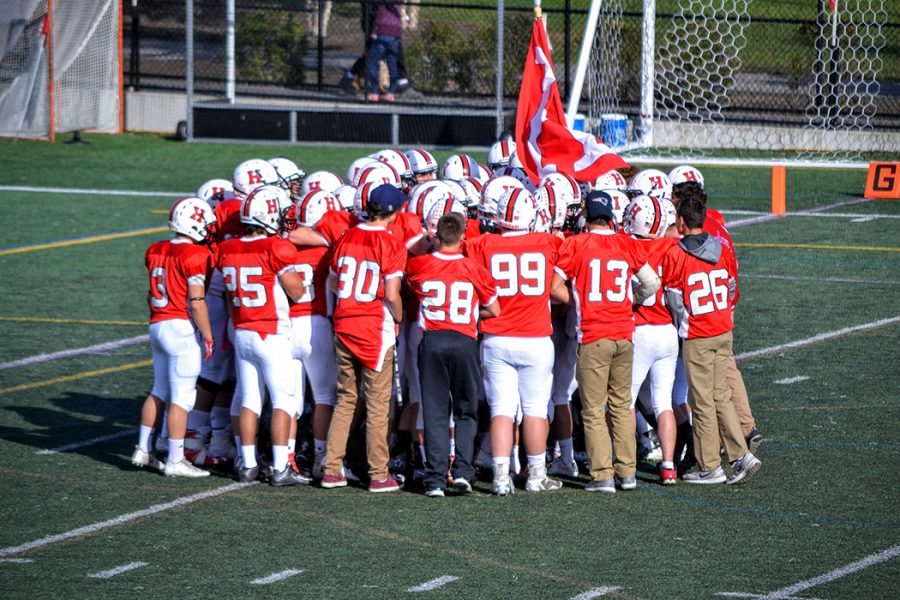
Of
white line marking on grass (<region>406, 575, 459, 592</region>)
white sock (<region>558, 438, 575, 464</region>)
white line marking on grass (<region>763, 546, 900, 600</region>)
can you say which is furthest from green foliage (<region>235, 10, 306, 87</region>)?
white line marking on grass (<region>763, 546, 900, 600</region>)

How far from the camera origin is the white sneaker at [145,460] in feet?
31.1

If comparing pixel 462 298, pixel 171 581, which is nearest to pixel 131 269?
pixel 462 298

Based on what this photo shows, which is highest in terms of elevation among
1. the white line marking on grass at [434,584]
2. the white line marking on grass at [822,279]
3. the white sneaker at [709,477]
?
the white line marking on grass at [822,279]

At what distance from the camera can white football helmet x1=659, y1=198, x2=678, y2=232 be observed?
Result: 9.46 meters

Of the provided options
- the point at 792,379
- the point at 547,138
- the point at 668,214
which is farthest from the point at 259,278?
the point at 792,379

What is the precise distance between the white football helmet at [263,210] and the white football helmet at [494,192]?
4.36ft

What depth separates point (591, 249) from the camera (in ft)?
29.5

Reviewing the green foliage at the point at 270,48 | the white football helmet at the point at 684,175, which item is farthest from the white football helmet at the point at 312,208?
the green foliage at the point at 270,48

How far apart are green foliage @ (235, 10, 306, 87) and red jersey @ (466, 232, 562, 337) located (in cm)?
2088

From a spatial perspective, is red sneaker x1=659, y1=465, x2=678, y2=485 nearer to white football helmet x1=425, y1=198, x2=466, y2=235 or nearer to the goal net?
white football helmet x1=425, y1=198, x2=466, y2=235

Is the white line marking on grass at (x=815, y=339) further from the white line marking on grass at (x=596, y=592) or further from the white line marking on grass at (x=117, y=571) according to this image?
the white line marking on grass at (x=117, y=571)

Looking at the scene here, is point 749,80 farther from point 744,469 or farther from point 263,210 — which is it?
point 263,210

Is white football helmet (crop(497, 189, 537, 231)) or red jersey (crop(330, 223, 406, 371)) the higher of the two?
white football helmet (crop(497, 189, 537, 231))

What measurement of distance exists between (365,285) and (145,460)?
2.00 metres
